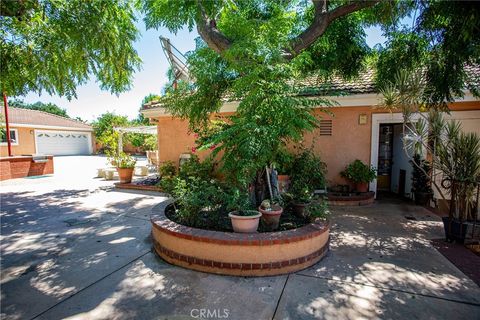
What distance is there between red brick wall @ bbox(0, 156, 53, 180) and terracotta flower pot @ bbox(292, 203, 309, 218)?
14.7m

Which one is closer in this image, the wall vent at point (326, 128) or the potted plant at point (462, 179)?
the potted plant at point (462, 179)

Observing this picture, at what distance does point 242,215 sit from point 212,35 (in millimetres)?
3680

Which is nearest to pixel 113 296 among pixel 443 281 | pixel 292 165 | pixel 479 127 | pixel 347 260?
pixel 347 260

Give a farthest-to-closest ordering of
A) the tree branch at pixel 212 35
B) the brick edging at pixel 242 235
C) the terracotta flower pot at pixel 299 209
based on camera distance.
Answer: the tree branch at pixel 212 35
the terracotta flower pot at pixel 299 209
the brick edging at pixel 242 235

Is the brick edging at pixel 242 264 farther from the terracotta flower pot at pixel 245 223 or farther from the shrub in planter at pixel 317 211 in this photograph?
the shrub in planter at pixel 317 211

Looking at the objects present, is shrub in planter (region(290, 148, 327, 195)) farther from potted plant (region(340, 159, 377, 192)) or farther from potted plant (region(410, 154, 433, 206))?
potted plant (region(410, 154, 433, 206))

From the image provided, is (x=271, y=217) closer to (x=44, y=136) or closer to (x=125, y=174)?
(x=125, y=174)

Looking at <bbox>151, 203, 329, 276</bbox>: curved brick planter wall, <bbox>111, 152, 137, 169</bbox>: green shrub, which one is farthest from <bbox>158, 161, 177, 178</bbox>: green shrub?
<bbox>151, 203, 329, 276</bbox>: curved brick planter wall

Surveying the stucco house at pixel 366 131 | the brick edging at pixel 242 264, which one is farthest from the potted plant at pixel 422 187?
the brick edging at pixel 242 264

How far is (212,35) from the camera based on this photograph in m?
5.30

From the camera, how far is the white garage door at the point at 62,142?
25.9 metres

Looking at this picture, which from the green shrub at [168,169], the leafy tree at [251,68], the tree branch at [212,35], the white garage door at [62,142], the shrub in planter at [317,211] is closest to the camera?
the leafy tree at [251,68]

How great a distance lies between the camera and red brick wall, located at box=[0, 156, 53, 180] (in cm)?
1280

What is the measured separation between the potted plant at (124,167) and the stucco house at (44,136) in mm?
15933
